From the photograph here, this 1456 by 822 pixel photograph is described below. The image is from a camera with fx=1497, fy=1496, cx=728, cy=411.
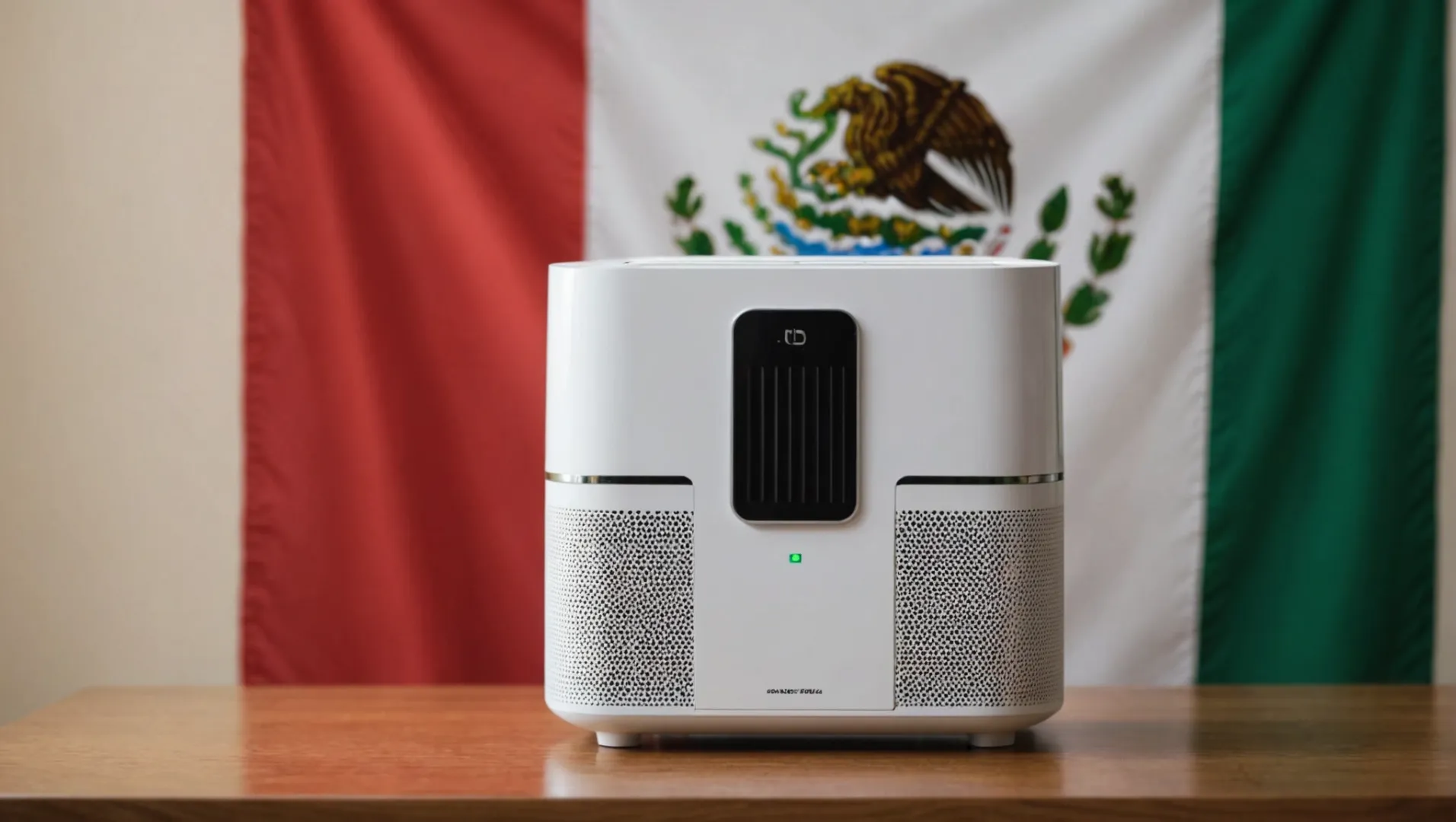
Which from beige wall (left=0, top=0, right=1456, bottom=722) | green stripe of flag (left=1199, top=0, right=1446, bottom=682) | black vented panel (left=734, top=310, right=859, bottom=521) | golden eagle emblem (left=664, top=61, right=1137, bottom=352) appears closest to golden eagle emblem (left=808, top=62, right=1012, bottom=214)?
golden eagle emblem (left=664, top=61, right=1137, bottom=352)

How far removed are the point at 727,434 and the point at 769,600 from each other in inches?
4.7

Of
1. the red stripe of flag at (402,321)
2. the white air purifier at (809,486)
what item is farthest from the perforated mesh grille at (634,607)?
the red stripe of flag at (402,321)

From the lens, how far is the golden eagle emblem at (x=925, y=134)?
167 centimetres

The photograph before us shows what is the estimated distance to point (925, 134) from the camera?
168cm

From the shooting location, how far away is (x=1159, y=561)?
171cm

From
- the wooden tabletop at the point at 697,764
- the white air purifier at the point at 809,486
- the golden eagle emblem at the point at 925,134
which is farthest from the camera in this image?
the golden eagle emblem at the point at 925,134

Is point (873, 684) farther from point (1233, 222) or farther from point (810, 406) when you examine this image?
point (1233, 222)

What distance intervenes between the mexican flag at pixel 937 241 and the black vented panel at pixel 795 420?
656 mm

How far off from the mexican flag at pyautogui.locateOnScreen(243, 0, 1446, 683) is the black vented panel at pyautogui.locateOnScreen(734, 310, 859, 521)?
656mm

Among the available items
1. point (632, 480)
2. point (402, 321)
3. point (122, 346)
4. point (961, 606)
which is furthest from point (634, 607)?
point (122, 346)

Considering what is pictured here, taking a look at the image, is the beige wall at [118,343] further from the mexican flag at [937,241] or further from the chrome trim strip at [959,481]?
the chrome trim strip at [959,481]

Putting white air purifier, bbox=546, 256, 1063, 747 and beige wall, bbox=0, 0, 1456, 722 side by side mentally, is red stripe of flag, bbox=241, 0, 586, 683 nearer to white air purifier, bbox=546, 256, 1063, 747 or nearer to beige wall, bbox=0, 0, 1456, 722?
beige wall, bbox=0, 0, 1456, 722

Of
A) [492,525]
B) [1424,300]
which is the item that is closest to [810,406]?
[492,525]

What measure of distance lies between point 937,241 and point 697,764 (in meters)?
0.82
